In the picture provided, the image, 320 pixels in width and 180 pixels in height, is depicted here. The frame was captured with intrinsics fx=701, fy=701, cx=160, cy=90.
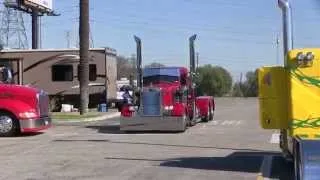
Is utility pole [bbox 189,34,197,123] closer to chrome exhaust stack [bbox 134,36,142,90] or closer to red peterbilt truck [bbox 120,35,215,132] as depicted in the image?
red peterbilt truck [bbox 120,35,215,132]

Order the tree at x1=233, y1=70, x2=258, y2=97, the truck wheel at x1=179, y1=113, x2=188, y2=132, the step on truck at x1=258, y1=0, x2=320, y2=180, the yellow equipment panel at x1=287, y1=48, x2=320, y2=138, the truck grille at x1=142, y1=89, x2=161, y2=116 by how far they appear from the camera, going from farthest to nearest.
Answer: the tree at x1=233, y1=70, x2=258, y2=97 < the truck grille at x1=142, y1=89, x2=161, y2=116 < the truck wheel at x1=179, y1=113, x2=188, y2=132 < the yellow equipment panel at x1=287, y1=48, x2=320, y2=138 < the step on truck at x1=258, y1=0, x2=320, y2=180

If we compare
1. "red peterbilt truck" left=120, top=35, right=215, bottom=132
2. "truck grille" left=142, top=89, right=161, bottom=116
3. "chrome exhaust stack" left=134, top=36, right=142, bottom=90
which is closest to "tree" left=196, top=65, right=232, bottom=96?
"red peterbilt truck" left=120, top=35, right=215, bottom=132

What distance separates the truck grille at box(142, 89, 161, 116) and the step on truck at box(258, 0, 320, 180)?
41.1 feet

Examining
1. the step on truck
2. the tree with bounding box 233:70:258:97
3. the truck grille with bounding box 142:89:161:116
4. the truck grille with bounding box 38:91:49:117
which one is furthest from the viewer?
the tree with bounding box 233:70:258:97

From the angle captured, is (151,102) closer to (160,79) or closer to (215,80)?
(160,79)

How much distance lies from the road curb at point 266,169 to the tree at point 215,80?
274 feet

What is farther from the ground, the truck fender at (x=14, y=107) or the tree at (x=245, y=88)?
the tree at (x=245, y=88)

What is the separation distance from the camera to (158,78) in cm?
2659

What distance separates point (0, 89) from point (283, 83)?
13.2 m

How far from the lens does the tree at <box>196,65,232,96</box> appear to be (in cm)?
10169

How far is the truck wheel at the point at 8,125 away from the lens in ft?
75.2

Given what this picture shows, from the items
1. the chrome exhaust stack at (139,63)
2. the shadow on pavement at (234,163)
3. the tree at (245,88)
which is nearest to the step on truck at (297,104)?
the shadow on pavement at (234,163)

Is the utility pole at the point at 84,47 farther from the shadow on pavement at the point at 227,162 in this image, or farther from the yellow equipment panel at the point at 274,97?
the yellow equipment panel at the point at 274,97

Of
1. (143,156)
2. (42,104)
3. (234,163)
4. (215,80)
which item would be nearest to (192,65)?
(42,104)
